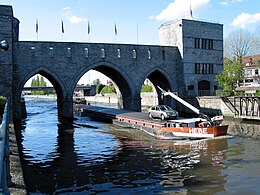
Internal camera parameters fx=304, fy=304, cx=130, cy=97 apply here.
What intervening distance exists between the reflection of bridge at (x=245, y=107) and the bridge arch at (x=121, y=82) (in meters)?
9.96

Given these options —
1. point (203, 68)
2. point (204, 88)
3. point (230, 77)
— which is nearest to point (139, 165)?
point (230, 77)

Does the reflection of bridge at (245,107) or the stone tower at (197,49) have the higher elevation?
the stone tower at (197,49)

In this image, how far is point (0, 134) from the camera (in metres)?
4.00

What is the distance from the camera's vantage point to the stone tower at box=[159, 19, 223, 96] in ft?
120

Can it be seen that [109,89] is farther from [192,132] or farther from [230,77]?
[192,132]

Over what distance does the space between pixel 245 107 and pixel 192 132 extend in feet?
40.0

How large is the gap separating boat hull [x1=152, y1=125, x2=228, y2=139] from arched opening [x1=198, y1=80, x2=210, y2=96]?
67.4ft

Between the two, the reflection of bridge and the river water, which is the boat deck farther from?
the reflection of bridge

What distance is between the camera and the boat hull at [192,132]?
17.7 m

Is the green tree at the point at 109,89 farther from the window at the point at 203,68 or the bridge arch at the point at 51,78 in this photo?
the bridge arch at the point at 51,78

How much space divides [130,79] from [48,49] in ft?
31.0

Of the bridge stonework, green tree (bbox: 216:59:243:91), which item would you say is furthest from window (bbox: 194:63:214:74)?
green tree (bbox: 216:59:243:91)

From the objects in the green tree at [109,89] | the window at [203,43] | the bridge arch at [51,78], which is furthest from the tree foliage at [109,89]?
the bridge arch at [51,78]

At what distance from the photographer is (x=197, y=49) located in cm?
3762
